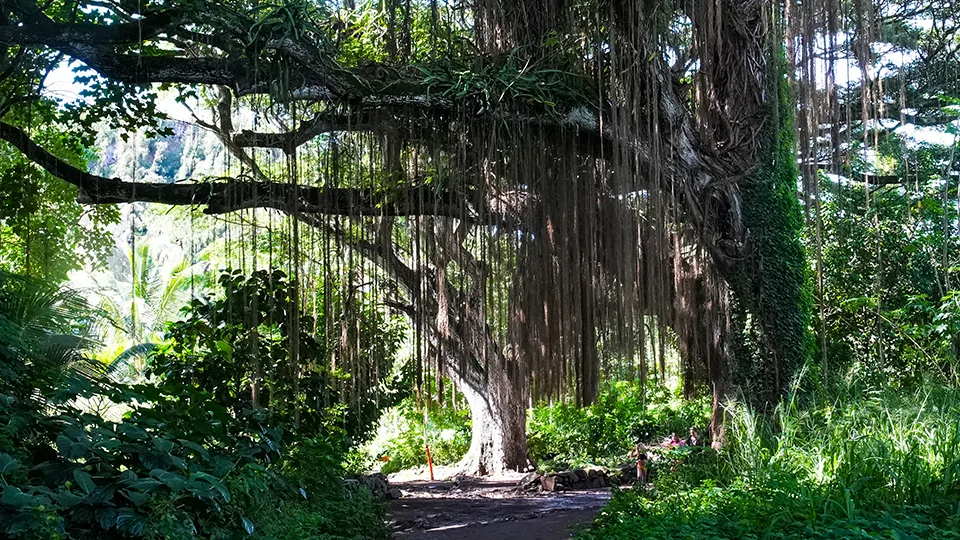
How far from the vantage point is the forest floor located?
635 cm

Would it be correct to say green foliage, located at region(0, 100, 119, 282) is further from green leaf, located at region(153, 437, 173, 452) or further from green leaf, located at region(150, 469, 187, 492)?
green leaf, located at region(150, 469, 187, 492)

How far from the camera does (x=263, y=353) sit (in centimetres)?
616

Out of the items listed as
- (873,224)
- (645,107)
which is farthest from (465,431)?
(645,107)

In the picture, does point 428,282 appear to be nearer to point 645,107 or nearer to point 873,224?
point 645,107

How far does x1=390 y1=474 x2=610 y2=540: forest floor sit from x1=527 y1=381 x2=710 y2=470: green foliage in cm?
204

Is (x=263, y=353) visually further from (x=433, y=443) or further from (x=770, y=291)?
(x=433, y=443)

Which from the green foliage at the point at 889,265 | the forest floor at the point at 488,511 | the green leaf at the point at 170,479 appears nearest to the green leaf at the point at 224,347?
the forest floor at the point at 488,511

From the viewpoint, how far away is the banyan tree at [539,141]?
17.1ft

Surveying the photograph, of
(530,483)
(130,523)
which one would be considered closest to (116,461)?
(130,523)

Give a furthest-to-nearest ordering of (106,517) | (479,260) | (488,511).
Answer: (488,511) < (479,260) < (106,517)

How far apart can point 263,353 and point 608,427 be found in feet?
23.1

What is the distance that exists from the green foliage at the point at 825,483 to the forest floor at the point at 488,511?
0.88 metres

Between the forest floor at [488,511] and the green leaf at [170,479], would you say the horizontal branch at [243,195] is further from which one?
the green leaf at [170,479]

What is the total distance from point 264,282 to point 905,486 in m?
4.12
